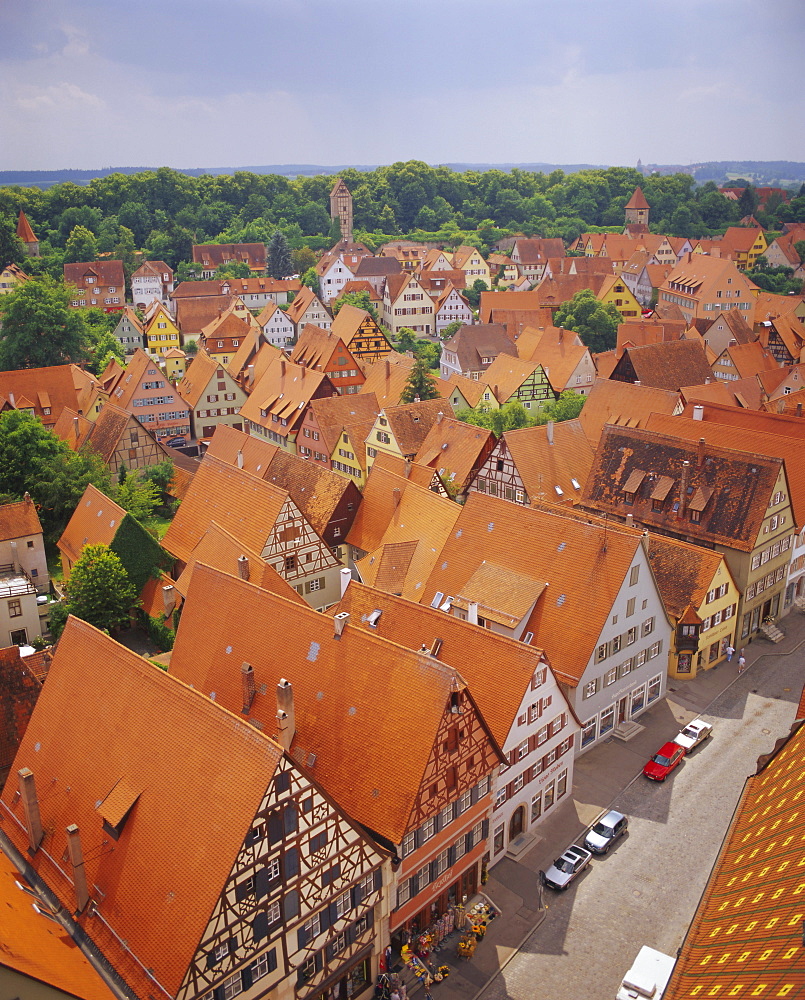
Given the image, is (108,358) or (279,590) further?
(108,358)

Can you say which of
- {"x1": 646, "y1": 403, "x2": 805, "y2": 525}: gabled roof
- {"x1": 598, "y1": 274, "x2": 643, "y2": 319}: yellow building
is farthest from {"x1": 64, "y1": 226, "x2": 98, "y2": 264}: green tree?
{"x1": 646, "y1": 403, "x2": 805, "y2": 525}: gabled roof

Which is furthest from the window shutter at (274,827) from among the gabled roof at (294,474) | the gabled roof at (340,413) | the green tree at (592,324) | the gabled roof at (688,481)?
the green tree at (592,324)

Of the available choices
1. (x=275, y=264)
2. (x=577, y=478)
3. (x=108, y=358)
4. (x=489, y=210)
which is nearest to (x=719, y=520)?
(x=577, y=478)

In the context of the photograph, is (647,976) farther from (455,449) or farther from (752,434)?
(455,449)

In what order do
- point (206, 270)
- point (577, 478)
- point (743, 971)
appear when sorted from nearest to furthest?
point (743, 971), point (577, 478), point (206, 270)

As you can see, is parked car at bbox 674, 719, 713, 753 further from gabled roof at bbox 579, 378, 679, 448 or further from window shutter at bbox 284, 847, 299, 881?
gabled roof at bbox 579, 378, 679, 448

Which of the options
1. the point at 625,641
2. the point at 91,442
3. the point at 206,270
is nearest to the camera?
the point at 625,641

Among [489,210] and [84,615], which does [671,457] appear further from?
[489,210]
